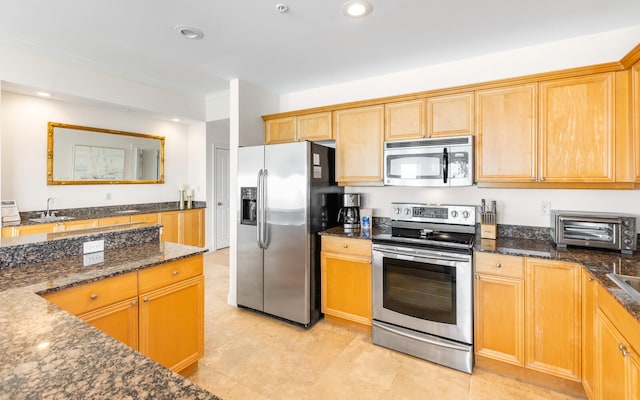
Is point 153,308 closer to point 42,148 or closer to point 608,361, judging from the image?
point 608,361

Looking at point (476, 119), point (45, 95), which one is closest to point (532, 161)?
point (476, 119)

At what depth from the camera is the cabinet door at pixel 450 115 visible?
8.52 feet

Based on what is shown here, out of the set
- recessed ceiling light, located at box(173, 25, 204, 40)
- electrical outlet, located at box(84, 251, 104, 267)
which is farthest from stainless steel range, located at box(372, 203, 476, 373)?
recessed ceiling light, located at box(173, 25, 204, 40)

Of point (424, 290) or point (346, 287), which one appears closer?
point (424, 290)

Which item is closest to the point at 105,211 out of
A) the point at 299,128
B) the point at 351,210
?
the point at 299,128

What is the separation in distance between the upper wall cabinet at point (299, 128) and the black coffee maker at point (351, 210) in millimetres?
670

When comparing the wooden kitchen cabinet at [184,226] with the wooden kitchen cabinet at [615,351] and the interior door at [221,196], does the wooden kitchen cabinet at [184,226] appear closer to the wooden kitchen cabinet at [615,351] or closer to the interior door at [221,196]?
the interior door at [221,196]

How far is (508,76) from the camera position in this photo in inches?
108

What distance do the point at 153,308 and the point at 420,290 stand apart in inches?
75.9

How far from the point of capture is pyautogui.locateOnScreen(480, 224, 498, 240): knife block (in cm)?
258

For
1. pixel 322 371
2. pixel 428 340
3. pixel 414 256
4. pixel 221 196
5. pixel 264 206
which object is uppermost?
pixel 221 196

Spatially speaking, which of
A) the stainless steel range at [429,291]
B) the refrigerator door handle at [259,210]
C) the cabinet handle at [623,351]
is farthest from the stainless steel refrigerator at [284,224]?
the cabinet handle at [623,351]

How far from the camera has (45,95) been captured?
12.0 feet

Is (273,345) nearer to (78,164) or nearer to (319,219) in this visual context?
(319,219)
